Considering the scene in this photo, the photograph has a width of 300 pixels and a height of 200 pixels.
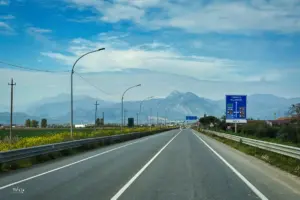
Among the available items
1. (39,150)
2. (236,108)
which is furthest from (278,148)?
(236,108)

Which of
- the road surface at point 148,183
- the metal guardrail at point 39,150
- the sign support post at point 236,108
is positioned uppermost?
the sign support post at point 236,108

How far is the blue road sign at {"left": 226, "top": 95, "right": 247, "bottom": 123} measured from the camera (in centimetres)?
5400

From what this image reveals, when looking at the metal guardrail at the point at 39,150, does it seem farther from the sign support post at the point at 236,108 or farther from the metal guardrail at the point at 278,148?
the sign support post at the point at 236,108

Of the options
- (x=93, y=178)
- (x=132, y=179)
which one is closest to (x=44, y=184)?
(x=93, y=178)

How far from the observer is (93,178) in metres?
13.8

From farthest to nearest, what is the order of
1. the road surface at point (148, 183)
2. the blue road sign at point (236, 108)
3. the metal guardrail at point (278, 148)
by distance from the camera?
the blue road sign at point (236, 108) < the metal guardrail at point (278, 148) < the road surface at point (148, 183)

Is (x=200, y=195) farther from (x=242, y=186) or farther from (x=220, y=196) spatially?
(x=242, y=186)

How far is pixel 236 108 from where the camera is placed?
178 feet

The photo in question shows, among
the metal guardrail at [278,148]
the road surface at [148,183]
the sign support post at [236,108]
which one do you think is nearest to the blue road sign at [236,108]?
the sign support post at [236,108]

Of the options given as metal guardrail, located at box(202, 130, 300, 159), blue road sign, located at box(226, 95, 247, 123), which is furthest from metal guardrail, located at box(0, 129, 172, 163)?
blue road sign, located at box(226, 95, 247, 123)

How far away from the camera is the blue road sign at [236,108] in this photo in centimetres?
5400

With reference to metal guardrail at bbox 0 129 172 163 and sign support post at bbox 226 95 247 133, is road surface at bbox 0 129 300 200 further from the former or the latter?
sign support post at bbox 226 95 247 133

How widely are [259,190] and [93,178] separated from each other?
532cm

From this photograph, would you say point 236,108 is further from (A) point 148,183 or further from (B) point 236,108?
(A) point 148,183
